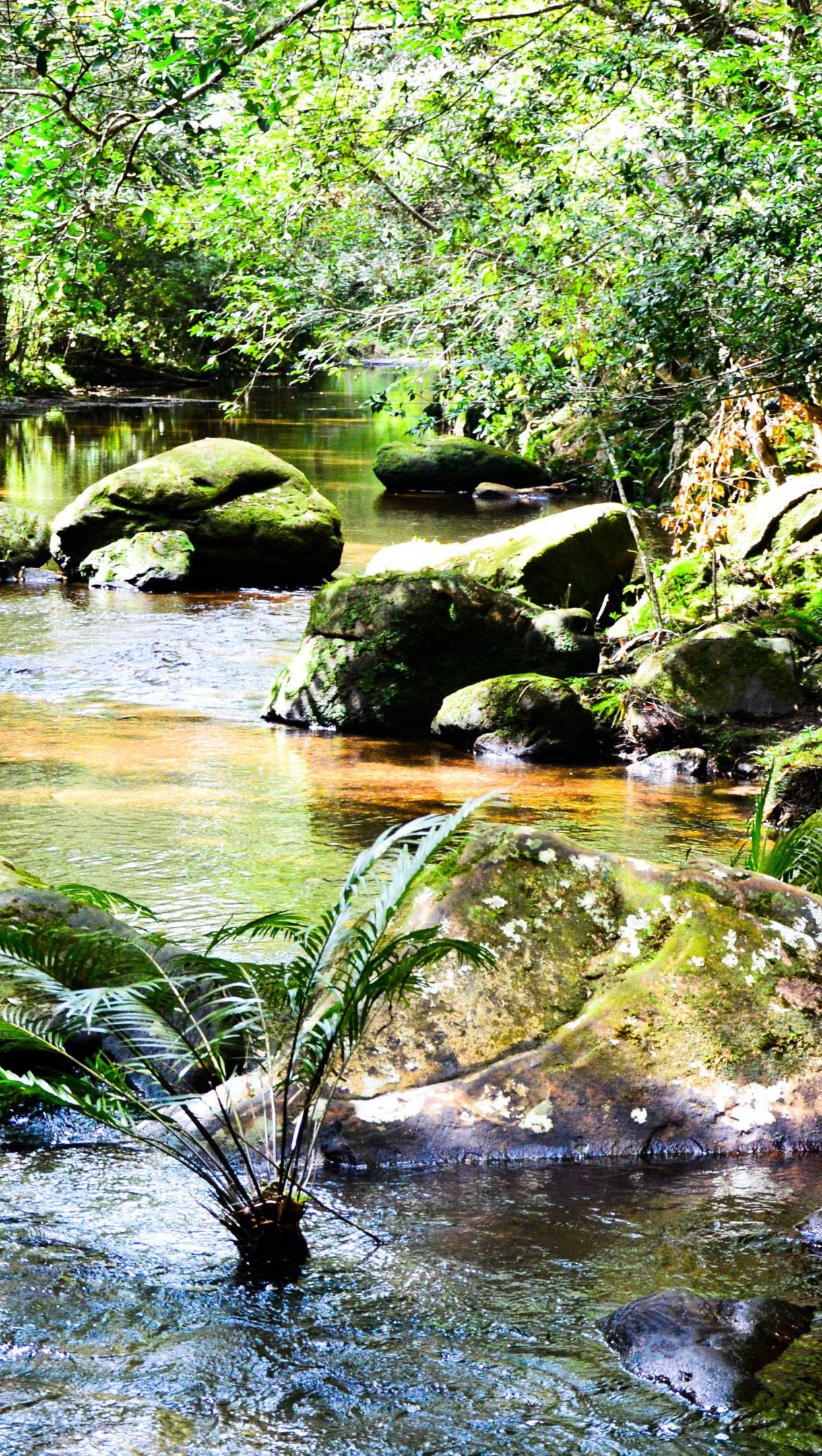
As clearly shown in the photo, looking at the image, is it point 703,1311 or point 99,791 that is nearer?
point 703,1311

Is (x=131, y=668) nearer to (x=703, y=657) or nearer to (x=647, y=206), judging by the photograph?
(x=703, y=657)

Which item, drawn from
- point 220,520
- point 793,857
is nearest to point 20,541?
point 220,520

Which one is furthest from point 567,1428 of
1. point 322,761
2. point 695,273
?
point 322,761

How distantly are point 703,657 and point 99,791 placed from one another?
17.6 ft

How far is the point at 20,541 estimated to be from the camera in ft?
63.6

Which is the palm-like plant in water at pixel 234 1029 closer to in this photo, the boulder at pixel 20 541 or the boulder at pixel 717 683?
the boulder at pixel 717 683

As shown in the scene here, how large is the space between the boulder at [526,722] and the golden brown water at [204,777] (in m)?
0.29

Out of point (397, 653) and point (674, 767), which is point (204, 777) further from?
point (674, 767)

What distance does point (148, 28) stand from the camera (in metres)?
7.20

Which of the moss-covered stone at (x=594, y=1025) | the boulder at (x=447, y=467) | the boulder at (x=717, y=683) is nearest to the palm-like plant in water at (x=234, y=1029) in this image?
the moss-covered stone at (x=594, y=1025)

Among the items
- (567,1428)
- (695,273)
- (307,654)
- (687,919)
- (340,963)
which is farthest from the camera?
(307,654)

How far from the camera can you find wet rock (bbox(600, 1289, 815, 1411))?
11.5 feet

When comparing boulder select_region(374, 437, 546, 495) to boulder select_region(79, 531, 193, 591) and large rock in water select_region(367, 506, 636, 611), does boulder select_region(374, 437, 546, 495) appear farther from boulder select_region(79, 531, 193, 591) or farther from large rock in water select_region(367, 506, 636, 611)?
large rock in water select_region(367, 506, 636, 611)

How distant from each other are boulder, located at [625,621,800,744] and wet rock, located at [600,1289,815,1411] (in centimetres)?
831
